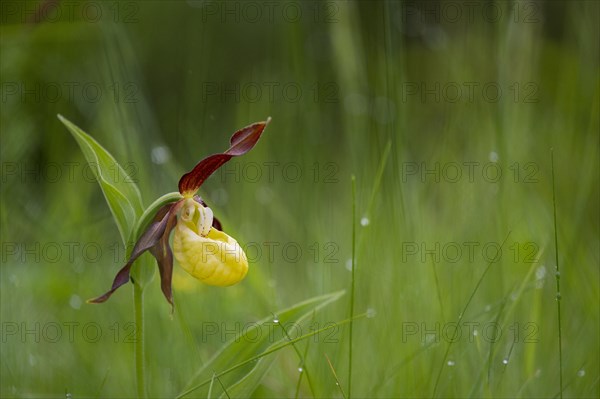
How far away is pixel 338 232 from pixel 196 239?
1042 mm

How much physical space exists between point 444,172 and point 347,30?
510mm

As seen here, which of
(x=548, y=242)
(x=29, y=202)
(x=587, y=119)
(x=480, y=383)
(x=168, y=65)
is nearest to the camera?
(x=480, y=383)

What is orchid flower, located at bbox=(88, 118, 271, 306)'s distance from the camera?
83 centimetres

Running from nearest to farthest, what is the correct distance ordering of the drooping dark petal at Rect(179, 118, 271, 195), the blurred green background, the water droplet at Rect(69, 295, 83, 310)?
1. the drooping dark petal at Rect(179, 118, 271, 195)
2. the blurred green background
3. the water droplet at Rect(69, 295, 83, 310)

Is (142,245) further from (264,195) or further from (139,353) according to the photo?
(264,195)

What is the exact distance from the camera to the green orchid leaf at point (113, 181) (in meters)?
0.82

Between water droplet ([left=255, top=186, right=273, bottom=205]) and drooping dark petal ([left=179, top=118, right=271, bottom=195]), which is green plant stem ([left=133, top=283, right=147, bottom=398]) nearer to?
drooping dark petal ([left=179, top=118, right=271, bottom=195])

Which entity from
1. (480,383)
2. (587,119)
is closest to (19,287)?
(480,383)

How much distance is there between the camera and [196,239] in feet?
2.80

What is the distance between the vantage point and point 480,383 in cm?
89

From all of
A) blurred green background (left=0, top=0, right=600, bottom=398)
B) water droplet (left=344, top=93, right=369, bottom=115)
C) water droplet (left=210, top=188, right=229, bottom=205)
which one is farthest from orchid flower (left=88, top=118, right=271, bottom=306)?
water droplet (left=344, top=93, right=369, bottom=115)

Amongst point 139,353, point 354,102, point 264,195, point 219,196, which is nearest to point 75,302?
point 139,353

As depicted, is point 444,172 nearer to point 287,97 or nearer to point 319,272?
point 319,272

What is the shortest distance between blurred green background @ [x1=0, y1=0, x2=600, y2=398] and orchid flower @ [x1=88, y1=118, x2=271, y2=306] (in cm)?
14
